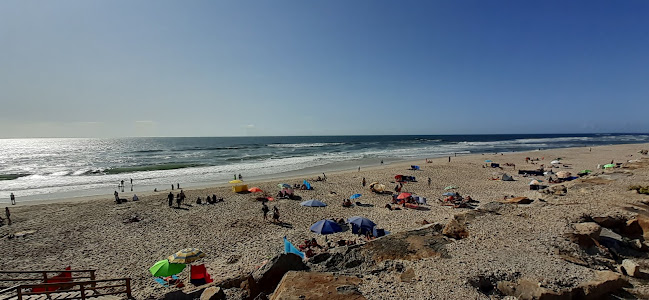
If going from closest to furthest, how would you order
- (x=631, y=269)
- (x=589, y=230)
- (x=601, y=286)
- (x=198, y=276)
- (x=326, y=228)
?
(x=601, y=286)
(x=631, y=269)
(x=589, y=230)
(x=198, y=276)
(x=326, y=228)

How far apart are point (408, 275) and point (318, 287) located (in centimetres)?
226

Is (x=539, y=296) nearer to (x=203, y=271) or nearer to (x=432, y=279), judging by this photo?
(x=432, y=279)

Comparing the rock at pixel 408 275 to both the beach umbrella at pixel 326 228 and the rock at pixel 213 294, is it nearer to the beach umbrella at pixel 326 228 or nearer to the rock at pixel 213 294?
the rock at pixel 213 294

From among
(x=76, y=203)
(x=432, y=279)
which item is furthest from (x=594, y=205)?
(x=76, y=203)

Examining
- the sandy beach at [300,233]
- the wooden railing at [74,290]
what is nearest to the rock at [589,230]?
the sandy beach at [300,233]

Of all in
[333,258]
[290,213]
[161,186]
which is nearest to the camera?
[333,258]

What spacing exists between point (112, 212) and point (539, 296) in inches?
→ 840

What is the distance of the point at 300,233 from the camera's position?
13812 millimetres

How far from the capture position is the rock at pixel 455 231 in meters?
9.30

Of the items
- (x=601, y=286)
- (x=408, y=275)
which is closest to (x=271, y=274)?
(x=408, y=275)

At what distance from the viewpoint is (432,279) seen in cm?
665

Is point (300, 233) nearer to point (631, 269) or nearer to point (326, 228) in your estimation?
point (326, 228)

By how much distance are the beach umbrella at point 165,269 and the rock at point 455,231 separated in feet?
28.5

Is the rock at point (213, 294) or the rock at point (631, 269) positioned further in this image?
A: the rock at point (631, 269)
